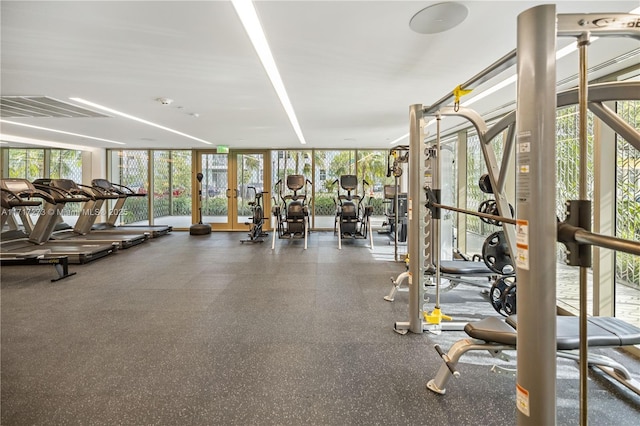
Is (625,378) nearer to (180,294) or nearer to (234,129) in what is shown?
(180,294)

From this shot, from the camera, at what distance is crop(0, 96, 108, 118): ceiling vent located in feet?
14.2

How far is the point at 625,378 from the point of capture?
2133 millimetres

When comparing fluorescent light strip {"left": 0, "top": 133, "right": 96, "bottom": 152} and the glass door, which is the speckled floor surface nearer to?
fluorescent light strip {"left": 0, "top": 133, "right": 96, "bottom": 152}

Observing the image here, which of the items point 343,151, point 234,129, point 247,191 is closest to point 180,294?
point 234,129

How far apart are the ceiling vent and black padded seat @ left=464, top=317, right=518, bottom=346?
218 inches

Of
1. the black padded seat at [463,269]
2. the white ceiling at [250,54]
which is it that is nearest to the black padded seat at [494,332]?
the black padded seat at [463,269]

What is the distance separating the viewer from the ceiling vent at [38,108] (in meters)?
4.32

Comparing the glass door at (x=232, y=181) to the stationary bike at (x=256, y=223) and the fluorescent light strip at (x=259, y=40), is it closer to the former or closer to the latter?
the stationary bike at (x=256, y=223)

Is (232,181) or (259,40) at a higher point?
(259,40)

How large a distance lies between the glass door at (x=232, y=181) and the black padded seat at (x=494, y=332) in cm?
825

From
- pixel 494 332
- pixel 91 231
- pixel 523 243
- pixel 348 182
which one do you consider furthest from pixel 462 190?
pixel 91 231

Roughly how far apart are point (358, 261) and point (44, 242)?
232 inches

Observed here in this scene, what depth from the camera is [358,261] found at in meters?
5.85

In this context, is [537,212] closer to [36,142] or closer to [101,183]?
[101,183]
